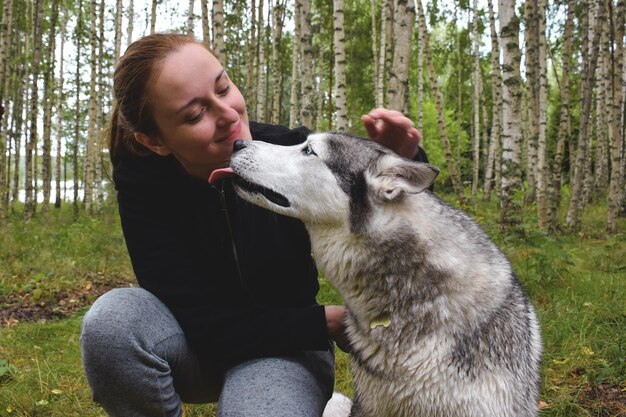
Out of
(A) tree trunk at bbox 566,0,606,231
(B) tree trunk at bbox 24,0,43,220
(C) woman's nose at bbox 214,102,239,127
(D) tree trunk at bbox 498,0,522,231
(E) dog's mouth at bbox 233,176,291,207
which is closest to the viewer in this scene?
(E) dog's mouth at bbox 233,176,291,207

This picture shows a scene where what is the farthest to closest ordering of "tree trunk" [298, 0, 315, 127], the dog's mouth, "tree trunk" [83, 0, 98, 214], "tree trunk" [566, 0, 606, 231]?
1. "tree trunk" [83, 0, 98, 214]
2. "tree trunk" [298, 0, 315, 127]
3. "tree trunk" [566, 0, 606, 231]
4. the dog's mouth

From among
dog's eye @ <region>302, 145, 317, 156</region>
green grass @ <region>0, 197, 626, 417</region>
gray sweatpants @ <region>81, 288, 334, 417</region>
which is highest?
dog's eye @ <region>302, 145, 317, 156</region>

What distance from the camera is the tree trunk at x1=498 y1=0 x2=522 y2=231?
23.5 feet

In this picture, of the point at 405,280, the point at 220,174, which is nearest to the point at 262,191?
the point at 220,174

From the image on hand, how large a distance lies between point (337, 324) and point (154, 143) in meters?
1.19

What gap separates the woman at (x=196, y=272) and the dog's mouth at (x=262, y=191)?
19 centimetres

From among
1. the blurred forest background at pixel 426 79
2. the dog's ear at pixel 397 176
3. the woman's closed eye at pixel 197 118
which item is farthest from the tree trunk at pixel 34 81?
the dog's ear at pixel 397 176

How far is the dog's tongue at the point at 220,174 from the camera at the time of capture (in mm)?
2092

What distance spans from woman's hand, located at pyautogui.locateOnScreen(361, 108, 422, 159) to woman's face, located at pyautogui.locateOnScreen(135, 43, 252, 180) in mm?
632

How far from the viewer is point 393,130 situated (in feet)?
8.07

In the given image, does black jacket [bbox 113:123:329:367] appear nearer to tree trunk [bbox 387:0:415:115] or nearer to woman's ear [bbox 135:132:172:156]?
woman's ear [bbox 135:132:172:156]

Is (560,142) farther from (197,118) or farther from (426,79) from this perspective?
(426,79)

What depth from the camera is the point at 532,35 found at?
29.5 feet

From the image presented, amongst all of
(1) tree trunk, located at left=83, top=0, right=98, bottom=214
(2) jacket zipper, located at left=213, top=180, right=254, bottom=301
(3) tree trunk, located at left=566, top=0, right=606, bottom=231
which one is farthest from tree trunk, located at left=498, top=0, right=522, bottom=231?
(1) tree trunk, located at left=83, top=0, right=98, bottom=214
